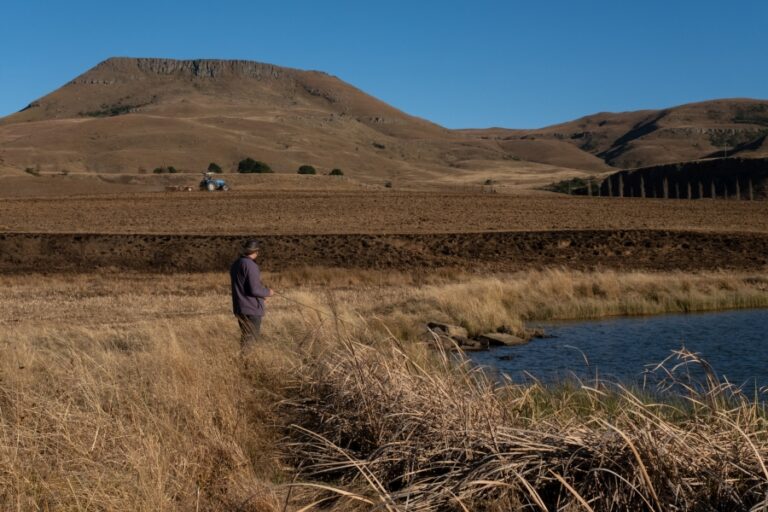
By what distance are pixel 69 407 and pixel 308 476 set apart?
84.9 inches

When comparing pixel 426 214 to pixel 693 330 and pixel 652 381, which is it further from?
pixel 652 381

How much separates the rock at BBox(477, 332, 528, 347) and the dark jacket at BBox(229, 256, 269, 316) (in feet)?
20.9

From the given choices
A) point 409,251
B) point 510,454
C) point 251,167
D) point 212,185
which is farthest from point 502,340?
point 251,167

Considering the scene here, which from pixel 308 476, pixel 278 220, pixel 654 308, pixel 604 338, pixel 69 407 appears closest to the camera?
pixel 308 476

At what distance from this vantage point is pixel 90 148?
15900cm

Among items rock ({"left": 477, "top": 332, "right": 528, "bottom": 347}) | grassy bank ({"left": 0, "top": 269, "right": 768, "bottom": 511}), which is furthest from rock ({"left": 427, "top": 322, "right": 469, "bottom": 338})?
grassy bank ({"left": 0, "top": 269, "right": 768, "bottom": 511})

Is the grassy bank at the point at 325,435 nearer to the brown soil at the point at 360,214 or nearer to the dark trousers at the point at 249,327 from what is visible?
the dark trousers at the point at 249,327

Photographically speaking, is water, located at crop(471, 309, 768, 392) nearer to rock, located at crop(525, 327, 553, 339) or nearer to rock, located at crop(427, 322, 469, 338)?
rock, located at crop(525, 327, 553, 339)

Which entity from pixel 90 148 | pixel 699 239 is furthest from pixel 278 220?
pixel 90 148

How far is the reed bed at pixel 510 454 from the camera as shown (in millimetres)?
5059

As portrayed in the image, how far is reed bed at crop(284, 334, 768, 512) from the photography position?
5059 mm

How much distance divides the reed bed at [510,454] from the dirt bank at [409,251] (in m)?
23.8

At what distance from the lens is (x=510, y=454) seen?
553 cm

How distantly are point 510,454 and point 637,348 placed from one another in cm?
1082
